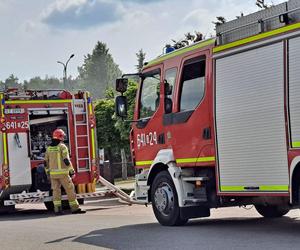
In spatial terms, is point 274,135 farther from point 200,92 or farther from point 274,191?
point 200,92

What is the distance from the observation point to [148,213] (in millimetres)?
13727

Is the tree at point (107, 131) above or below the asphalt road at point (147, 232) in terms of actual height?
above

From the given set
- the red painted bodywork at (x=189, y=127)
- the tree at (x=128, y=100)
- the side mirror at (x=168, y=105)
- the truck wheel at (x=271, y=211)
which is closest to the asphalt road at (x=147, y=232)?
the truck wheel at (x=271, y=211)

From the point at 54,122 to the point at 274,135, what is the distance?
8.36 m

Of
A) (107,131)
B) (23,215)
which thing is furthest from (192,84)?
(107,131)

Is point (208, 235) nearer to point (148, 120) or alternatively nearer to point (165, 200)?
point (165, 200)

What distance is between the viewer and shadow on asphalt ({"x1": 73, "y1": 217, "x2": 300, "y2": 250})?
8.12 metres

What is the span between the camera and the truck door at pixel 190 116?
9609 millimetres

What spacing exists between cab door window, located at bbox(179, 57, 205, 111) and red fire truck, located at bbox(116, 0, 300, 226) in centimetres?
2

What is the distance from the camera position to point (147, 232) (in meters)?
9.87

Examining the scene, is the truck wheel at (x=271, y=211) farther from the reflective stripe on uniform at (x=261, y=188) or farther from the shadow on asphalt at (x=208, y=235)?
the reflective stripe on uniform at (x=261, y=188)

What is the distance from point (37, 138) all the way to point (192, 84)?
21.6ft

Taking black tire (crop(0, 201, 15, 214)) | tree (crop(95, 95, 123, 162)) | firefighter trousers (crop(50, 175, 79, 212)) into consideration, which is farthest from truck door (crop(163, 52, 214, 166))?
tree (crop(95, 95, 123, 162))

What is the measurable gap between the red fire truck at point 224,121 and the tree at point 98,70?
141 meters
